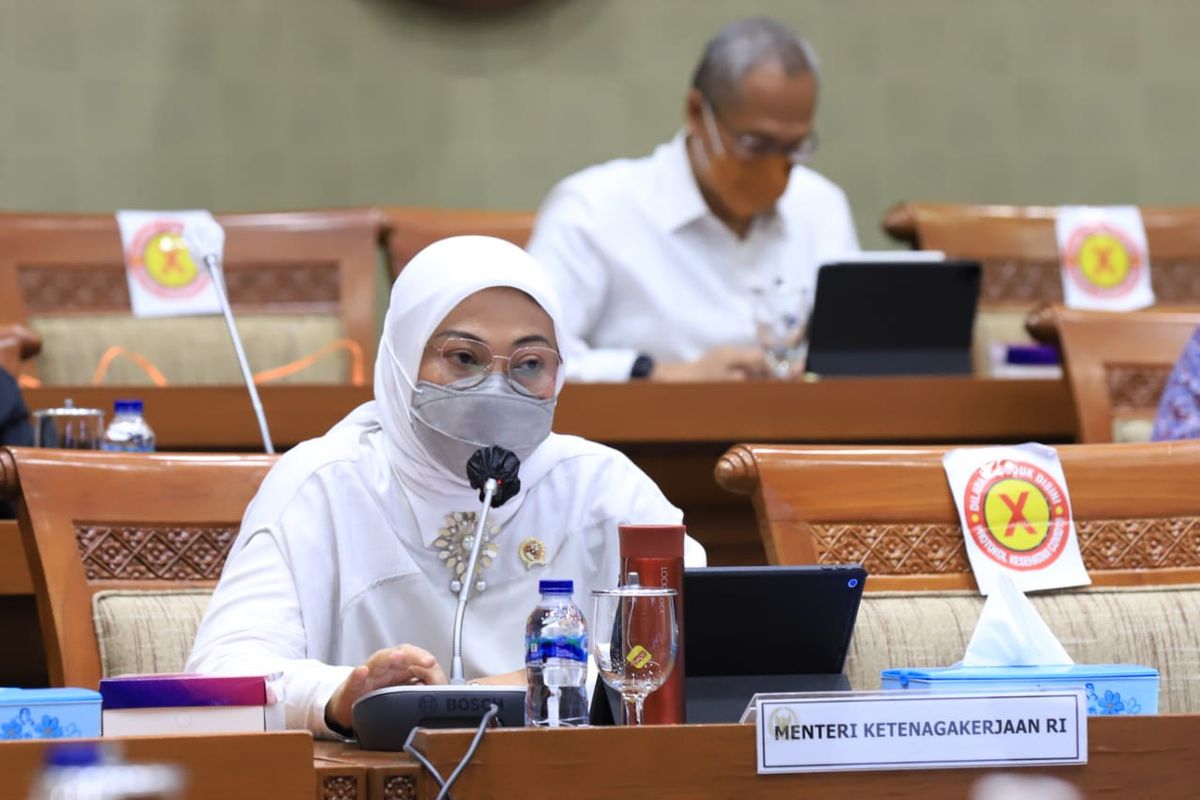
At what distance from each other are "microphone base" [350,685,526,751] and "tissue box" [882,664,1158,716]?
1.14 feet

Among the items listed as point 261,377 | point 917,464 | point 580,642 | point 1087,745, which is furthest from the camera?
point 261,377

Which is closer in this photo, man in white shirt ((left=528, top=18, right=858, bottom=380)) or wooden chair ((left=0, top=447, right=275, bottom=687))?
wooden chair ((left=0, top=447, right=275, bottom=687))

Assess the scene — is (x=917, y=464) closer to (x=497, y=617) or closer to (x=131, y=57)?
(x=497, y=617)

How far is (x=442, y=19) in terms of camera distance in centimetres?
498

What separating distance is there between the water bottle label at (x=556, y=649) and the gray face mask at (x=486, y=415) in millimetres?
470

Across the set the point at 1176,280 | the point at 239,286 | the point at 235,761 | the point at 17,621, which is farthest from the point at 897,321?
the point at 235,761

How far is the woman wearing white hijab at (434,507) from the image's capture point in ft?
6.87

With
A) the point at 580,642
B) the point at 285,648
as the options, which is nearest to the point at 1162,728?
the point at 580,642

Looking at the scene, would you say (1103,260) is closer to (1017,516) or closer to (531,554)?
(1017,516)

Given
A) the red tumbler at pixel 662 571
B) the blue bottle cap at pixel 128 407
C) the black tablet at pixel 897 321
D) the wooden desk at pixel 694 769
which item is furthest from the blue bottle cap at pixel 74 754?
the black tablet at pixel 897 321

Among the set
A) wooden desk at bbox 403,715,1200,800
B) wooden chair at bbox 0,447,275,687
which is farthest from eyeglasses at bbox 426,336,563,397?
wooden desk at bbox 403,715,1200,800

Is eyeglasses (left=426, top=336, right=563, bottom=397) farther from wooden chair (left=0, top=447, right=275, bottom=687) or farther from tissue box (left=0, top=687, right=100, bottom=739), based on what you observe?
tissue box (left=0, top=687, right=100, bottom=739)

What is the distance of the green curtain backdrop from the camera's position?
4828mm

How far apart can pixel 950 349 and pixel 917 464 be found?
1423mm
